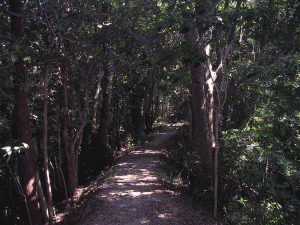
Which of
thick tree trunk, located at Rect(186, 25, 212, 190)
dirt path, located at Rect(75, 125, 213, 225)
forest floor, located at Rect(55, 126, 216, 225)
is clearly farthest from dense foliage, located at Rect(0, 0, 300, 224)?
dirt path, located at Rect(75, 125, 213, 225)

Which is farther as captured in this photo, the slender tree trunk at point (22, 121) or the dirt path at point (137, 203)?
the dirt path at point (137, 203)

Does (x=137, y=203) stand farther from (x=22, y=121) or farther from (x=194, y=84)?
(x=194, y=84)

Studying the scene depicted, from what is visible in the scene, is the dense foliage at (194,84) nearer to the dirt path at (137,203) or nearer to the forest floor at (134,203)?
the forest floor at (134,203)

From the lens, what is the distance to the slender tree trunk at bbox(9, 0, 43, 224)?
4262 mm

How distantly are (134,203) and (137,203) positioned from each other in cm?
8

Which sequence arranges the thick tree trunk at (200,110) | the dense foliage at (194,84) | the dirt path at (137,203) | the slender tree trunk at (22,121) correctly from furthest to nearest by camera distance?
1. the thick tree trunk at (200,110)
2. the dirt path at (137,203)
3. the dense foliage at (194,84)
4. the slender tree trunk at (22,121)

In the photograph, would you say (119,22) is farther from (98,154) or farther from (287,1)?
(98,154)

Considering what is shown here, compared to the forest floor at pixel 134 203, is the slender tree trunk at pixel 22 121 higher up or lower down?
higher up

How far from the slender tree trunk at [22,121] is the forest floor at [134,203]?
142cm

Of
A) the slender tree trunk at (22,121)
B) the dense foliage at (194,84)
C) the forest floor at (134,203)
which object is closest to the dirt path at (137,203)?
the forest floor at (134,203)

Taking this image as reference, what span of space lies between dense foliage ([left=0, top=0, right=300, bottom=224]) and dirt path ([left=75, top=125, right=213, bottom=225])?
697mm

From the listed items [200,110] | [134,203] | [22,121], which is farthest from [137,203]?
[22,121]

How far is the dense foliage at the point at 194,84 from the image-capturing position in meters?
4.61

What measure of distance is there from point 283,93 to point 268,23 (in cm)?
329
